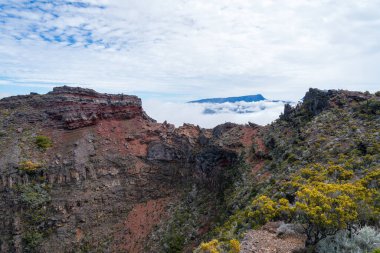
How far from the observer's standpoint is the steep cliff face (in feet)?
131

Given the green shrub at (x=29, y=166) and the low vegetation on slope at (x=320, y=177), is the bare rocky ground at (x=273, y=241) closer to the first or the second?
the low vegetation on slope at (x=320, y=177)

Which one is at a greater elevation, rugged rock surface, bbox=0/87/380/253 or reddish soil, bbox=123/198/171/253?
rugged rock surface, bbox=0/87/380/253

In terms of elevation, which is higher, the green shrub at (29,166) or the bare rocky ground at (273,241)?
the bare rocky ground at (273,241)

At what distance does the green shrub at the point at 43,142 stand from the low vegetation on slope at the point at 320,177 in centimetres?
2714

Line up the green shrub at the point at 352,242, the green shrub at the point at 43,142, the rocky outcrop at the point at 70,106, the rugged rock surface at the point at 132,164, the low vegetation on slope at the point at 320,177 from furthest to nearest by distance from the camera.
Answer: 1. the rocky outcrop at the point at 70,106
2. the green shrub at the point at 43,142
3. the rugged rock surface at the point at 132,164
4. the low vegetation on slope at the point at 320,177
5. the green shrub at the point at 352,242

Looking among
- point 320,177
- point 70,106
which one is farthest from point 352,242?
point 70,106

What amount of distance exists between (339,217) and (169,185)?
35.9 meters

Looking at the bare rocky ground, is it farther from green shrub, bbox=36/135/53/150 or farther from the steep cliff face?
green shrub, bbox=36/135/53/150

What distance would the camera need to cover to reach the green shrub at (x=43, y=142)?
4581 cm

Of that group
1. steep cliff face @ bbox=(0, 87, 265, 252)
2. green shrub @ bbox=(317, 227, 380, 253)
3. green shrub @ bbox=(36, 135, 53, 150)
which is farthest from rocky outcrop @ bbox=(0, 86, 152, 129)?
green shrub @ bbox=(317, 227, 380, 253)

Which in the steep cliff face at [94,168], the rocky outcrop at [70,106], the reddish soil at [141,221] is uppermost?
the rocky outcrop at [70,106]

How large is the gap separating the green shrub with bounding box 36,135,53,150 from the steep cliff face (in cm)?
22

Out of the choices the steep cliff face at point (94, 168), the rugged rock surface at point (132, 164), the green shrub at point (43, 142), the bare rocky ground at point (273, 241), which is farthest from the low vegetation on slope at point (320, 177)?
the green shrub at point (43, 142)

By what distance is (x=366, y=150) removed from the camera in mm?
24422
